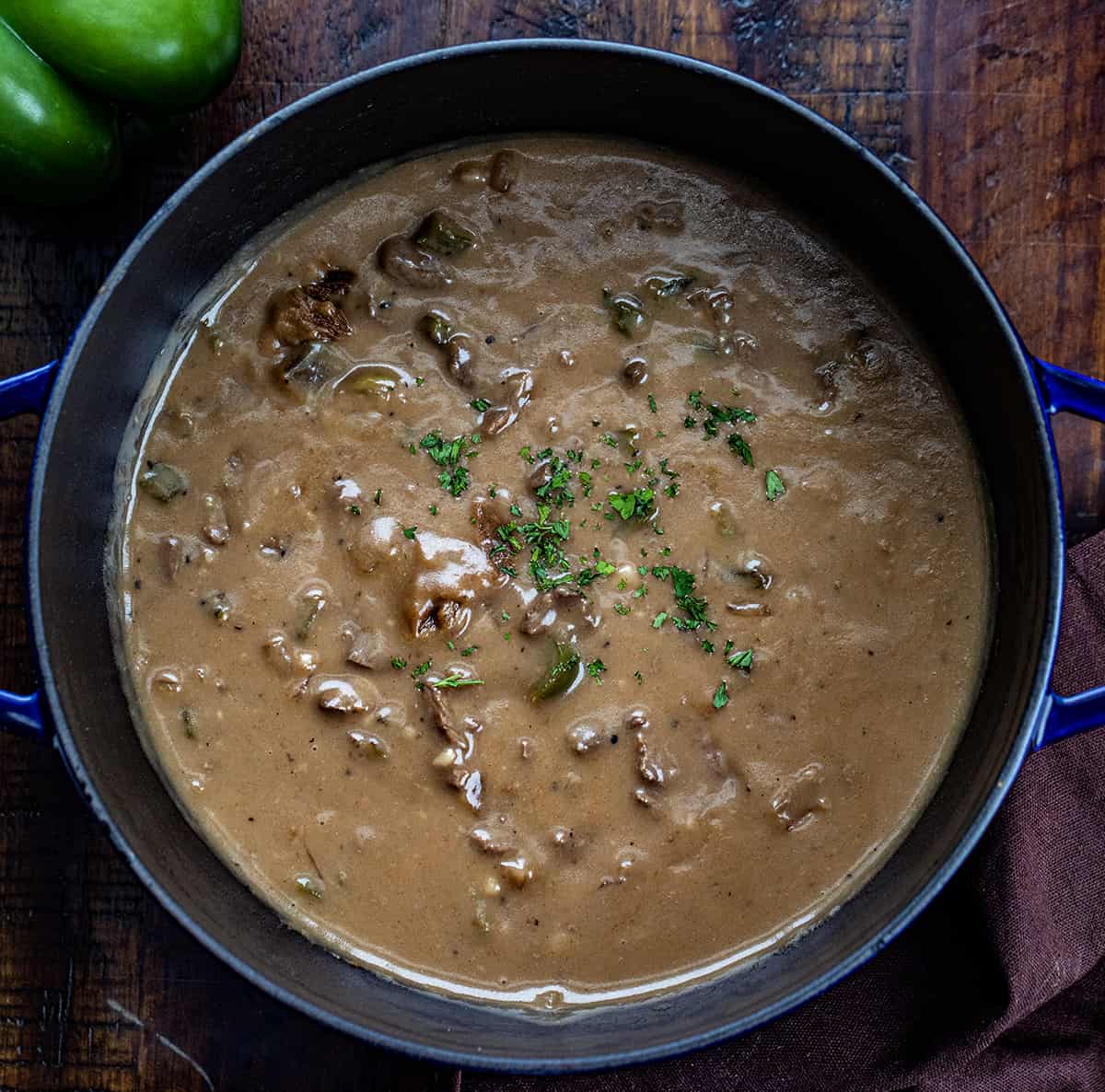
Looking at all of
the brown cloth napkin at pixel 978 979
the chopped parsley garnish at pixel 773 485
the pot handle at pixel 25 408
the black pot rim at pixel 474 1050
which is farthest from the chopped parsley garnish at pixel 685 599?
the pot handle at pixel 25 408

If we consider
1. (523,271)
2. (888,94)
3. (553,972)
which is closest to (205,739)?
(553,972)

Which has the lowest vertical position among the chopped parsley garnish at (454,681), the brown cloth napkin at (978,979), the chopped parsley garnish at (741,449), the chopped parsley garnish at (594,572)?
the brown cloth napkin at (978,979)

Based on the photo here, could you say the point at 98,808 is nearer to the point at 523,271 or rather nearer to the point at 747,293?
the point at 523,271

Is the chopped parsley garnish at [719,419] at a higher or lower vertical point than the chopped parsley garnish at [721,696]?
higher

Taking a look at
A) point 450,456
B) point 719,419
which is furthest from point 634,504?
point 450,456

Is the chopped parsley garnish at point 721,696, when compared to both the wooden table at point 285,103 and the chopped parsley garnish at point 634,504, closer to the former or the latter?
the chopped parsley garnish at point 634,504

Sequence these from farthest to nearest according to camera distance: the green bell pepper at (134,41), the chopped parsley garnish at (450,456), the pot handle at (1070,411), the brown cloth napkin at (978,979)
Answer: the brown cloth napkin at (978,979) → the chopped parsley garnish at (450,456) → the green bell pepper at (134,41) → the pot handle at (1070,411)

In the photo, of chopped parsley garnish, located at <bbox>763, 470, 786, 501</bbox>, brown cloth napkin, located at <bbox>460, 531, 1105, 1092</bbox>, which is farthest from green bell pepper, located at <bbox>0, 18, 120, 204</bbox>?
brown cloth napkin, located at <bbox>460, 531, 1105, 1092</bbox>
